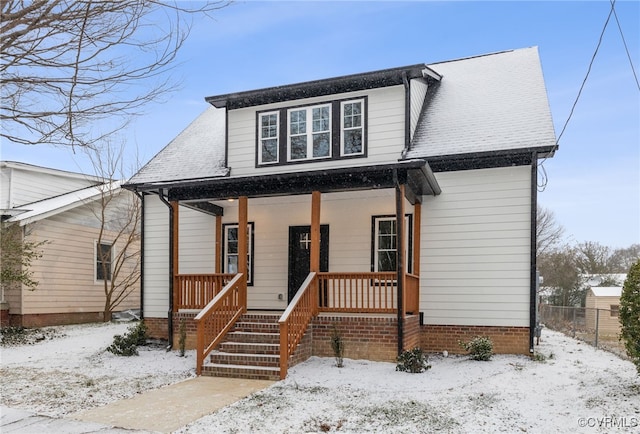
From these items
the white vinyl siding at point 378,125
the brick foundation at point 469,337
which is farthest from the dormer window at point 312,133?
the brick foundation at point 469,337

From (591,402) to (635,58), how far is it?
17.0 feet

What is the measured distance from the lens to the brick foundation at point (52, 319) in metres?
14.9

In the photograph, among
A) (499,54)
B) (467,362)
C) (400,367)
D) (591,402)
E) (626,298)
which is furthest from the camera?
(499,54)

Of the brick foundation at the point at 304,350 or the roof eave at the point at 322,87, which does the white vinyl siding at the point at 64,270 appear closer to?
the roof eave at the point at 322,87

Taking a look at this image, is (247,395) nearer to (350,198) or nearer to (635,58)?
(350,198)

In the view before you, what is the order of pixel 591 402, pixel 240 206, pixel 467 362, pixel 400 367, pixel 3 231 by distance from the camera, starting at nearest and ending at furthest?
pixel 591 402, pixel 400 367, pixel 467 362, pixel 240 206, pixel 3 231

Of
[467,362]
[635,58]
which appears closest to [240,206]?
[467,362]

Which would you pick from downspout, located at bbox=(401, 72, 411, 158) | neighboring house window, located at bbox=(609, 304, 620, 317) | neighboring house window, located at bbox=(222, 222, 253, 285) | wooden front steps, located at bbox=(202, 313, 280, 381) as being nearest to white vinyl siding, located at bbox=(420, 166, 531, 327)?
downspout, located at bbox=(401, 72, 411, 158)

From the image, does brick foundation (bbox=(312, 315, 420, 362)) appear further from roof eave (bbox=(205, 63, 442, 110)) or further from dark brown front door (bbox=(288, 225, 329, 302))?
roof eave (bbox=(205, 63, 442, 110))

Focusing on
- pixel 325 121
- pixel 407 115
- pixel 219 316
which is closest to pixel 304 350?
pixel 219 316

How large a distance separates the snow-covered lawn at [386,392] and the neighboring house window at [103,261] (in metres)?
7.42

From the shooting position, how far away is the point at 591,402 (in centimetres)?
640

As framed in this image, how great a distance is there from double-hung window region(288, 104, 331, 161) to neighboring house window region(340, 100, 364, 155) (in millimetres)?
347

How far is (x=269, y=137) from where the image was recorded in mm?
12289
